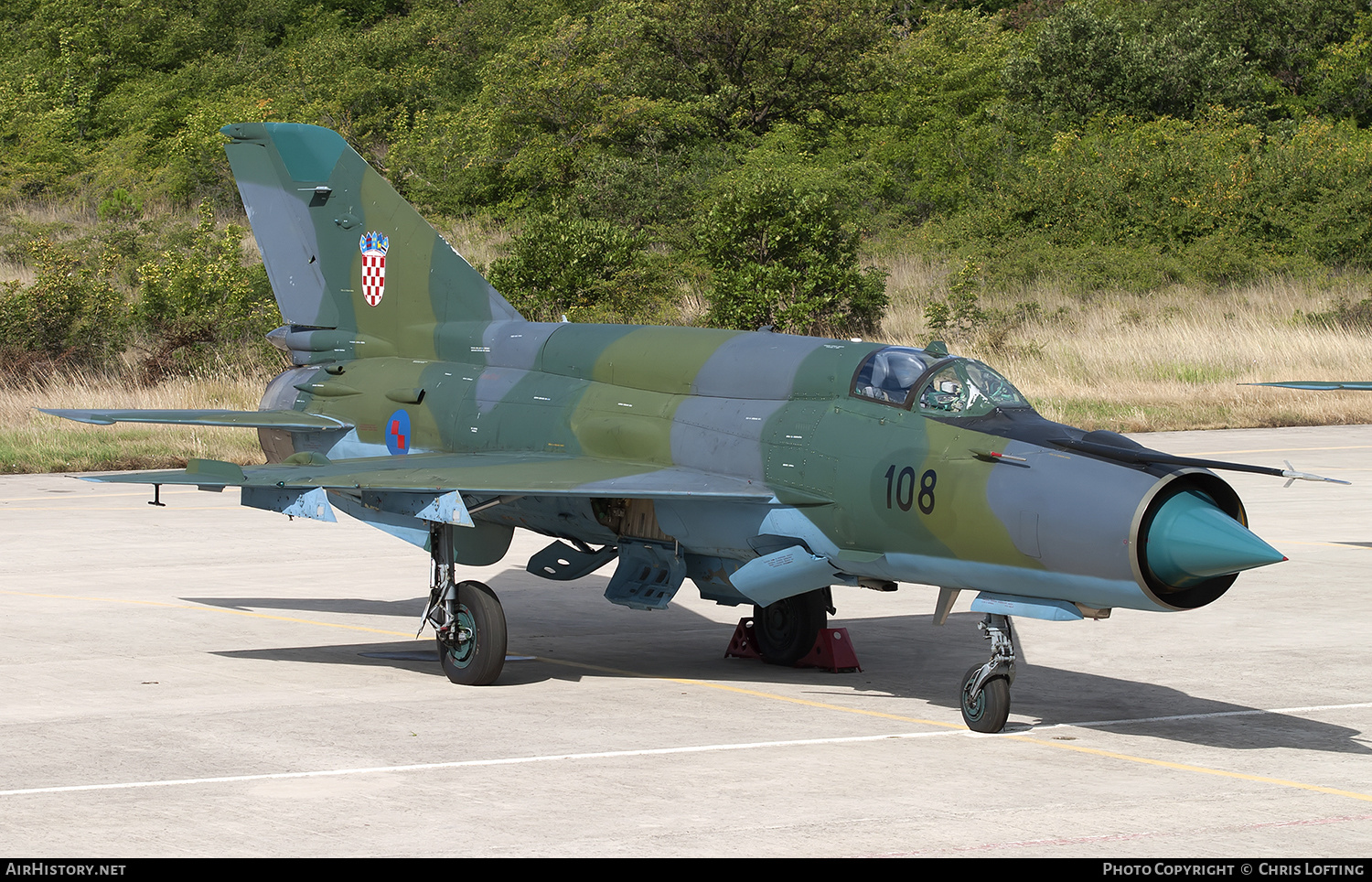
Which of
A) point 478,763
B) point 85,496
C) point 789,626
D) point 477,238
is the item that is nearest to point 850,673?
point 789,626

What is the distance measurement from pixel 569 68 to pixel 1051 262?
18818mm

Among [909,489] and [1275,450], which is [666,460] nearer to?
[909,489]

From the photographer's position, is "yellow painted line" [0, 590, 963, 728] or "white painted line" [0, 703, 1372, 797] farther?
"yellow painted line" [0, 590, 963, 728]

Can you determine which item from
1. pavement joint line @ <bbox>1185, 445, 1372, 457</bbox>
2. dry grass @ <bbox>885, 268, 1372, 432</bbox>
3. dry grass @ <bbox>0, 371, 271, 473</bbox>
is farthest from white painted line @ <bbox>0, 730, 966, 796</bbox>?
dry grass @ <bbox>885, 268, 1372, 432</bbox>

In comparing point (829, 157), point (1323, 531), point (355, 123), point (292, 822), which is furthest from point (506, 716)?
point (355, 123)

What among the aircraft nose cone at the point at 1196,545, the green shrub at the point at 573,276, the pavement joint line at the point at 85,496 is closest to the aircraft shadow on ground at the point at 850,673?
the aircraft nose cone at the point at 1196,545

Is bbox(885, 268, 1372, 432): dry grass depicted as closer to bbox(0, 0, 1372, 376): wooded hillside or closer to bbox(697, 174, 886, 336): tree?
bbox(697, 174, 886, 336): tree

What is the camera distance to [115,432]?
1051 inches

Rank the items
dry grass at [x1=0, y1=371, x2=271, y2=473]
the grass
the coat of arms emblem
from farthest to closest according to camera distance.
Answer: the grass
dry grass at [x1=0, y1=371, x2=271, y2=473]
the coat of arms emblem

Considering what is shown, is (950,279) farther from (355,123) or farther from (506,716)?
(506,716)

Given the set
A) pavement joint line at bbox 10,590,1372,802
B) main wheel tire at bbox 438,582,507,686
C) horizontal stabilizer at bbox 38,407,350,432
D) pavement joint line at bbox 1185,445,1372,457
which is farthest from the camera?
pavement joint line at bbox 1185,445,1372,457

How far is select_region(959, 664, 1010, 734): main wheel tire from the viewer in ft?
30.7

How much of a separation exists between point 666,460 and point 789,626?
1.75m

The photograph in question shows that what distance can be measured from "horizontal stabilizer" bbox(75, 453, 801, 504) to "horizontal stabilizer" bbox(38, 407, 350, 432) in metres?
1.59
